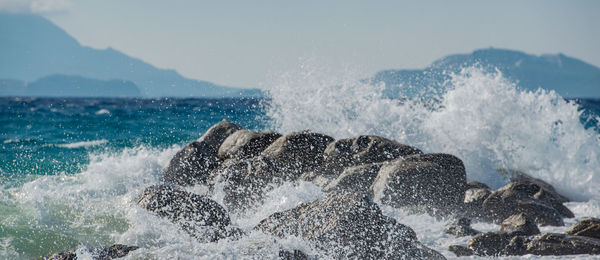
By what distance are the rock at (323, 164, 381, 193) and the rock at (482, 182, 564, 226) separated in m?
1.43

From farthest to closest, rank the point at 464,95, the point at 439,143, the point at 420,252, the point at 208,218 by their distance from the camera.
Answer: the point at 464,95
the point at 439,143
the point at 208,218
the point at 420,252

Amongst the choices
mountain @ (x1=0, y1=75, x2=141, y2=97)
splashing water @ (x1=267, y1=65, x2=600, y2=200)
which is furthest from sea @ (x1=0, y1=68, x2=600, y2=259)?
mountain @ (x1=0, y1=75, x2=141, y2=97)

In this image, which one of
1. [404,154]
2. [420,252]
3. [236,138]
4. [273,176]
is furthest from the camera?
[236,138]

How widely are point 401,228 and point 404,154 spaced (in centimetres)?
362

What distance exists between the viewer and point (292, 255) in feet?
12.6

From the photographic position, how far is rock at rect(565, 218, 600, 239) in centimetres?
547

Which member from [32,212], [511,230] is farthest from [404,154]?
[32,212]

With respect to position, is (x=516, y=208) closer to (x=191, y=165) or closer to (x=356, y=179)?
(x=356, y=179)

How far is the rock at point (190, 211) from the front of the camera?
195 inches

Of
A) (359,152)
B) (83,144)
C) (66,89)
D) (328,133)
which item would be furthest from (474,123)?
(66,89)

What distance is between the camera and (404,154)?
306 inches

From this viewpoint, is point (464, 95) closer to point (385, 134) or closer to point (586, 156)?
point (385, 134)

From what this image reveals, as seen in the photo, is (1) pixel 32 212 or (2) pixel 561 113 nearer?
(1) pixel 32 212

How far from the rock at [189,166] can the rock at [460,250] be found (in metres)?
4.05
